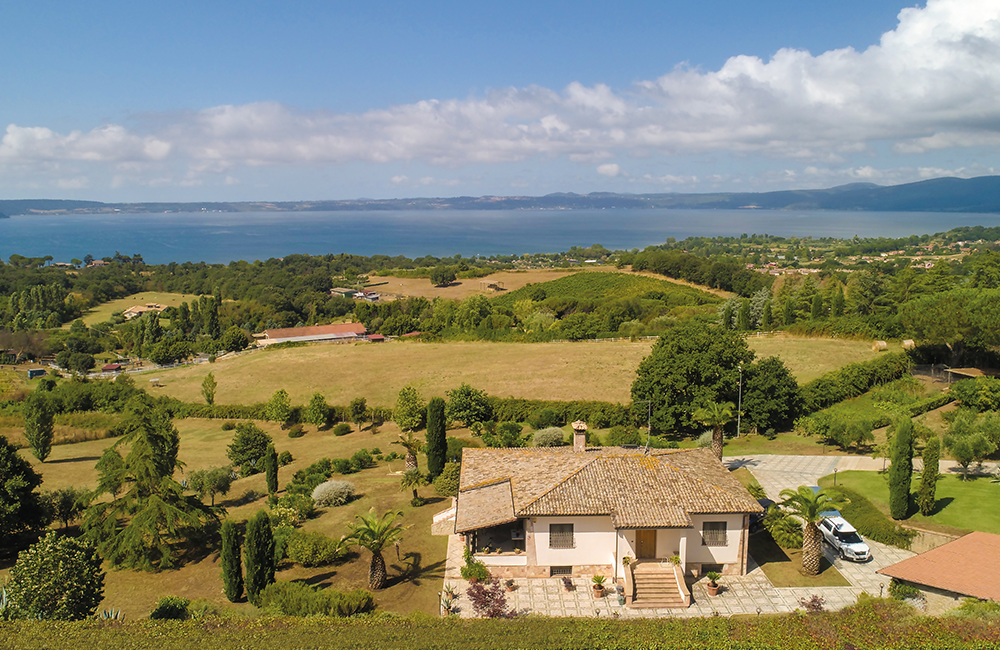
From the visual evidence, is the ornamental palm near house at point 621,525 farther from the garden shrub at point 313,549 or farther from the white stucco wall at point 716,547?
the garden shrub at point 313,549

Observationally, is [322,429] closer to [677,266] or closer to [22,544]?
[22,544]

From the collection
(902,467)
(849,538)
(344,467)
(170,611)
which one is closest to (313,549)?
(170,611)

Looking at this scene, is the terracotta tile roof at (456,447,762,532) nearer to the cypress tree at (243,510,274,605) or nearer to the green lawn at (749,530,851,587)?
the green lawn at (749,530,851,587)

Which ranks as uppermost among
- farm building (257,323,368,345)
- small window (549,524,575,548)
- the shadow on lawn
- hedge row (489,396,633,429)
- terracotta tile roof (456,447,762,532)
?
terracotta tile roof (456,447,762,532)

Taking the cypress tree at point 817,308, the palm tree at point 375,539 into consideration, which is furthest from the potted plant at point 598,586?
the cypress tree at point 817,308

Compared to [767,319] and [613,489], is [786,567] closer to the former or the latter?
[613,489]

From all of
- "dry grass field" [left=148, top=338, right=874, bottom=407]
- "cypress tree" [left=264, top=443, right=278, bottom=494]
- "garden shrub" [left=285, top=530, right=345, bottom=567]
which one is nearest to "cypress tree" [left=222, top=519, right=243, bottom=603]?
"garden shrub" [left=285, top=530, right=345, bottom=567]

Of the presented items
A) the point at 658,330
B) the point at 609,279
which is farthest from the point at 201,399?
the point at 609,279
